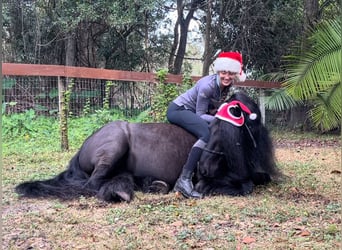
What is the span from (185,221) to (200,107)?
128 cm

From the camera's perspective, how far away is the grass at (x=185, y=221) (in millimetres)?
2367

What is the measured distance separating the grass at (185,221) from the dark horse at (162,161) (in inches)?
5.4

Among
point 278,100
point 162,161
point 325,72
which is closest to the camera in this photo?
point 162,161

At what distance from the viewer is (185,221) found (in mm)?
2740

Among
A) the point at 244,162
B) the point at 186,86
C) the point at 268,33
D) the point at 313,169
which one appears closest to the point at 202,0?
the point at 268,33

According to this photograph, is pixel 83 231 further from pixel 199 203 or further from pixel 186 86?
pixel 186 86

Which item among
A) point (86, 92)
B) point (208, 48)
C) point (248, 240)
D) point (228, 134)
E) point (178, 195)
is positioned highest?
point (208, 48)

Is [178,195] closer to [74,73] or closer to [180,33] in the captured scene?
[74,73]

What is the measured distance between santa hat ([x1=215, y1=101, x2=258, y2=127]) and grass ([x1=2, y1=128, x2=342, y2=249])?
1.92ft

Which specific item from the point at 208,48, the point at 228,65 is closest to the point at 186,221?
the point at 228,65

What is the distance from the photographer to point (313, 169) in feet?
15.1

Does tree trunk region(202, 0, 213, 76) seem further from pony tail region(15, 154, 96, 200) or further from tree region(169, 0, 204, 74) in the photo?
pony tail region(15, 154, 96, 200)

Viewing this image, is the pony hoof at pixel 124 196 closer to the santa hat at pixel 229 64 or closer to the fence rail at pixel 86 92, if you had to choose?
the santa hat at pixel 229 64

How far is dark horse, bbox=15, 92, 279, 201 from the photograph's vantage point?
346 cm
